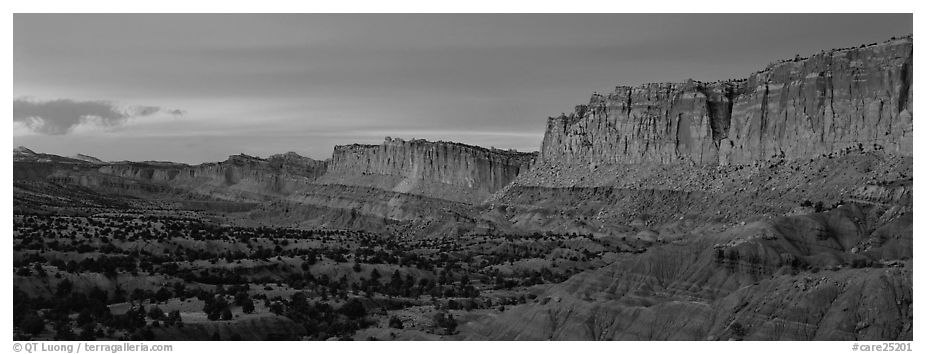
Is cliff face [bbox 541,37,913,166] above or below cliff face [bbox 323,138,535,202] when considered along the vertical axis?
above

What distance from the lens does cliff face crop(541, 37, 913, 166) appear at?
10975 centimetres

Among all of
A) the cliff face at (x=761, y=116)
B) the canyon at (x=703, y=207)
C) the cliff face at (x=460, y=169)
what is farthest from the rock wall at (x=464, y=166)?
the cliff face at (x=761, y=116)

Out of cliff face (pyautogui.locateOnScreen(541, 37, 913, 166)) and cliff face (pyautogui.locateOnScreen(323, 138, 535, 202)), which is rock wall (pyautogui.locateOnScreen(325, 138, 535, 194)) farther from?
cliff face (pyautogui.locateOnScreen(541, 37, 913, 166))

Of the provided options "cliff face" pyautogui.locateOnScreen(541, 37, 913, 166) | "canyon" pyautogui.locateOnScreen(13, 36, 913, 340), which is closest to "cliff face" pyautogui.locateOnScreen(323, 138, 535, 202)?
"canyon" pyautogui.locateOnScreen(13, 36, 913, 340)

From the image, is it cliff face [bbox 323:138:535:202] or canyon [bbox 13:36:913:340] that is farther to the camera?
cliff face [bbox 323:138:535:202]

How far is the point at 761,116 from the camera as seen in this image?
413 feet

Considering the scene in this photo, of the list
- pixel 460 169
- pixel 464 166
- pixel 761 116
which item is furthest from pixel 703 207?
pixel 460 169

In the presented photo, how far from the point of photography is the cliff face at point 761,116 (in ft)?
360

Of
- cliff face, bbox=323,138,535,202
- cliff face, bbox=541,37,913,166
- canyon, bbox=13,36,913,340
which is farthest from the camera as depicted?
cliff face, bbox=323,138,535,202

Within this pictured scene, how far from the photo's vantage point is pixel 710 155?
134m

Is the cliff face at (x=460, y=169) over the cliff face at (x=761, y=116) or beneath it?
beneath

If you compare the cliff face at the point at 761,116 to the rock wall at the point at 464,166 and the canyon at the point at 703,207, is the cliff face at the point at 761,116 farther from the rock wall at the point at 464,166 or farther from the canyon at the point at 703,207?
the rock wall at the point at 464,166

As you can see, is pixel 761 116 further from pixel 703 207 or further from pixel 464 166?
pixel 464 166
